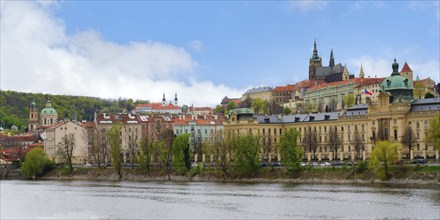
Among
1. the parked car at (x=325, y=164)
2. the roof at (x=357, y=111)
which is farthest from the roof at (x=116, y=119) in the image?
the parked car at (x=325, y=164)

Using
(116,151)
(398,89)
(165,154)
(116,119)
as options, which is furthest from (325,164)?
(116,119)

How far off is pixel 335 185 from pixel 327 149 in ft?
139

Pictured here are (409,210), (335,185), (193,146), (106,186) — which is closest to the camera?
(409,210)

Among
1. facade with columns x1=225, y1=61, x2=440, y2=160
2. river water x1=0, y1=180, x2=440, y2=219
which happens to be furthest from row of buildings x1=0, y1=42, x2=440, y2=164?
river water x1=0, y1=180, x2=440, y2=219

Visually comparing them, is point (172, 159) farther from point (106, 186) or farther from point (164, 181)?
point (106, 186)

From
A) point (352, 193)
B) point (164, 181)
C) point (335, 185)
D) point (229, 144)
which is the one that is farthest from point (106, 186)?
point (352, 193)

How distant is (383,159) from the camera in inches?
4053

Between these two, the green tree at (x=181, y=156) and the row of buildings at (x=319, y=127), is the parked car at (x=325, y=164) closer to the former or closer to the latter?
the row of buildings at (x=319, y=127)

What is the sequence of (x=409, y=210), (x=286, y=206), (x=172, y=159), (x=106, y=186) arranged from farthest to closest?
(x=172, y=159) < (x=106, y=186) < (x=286, y=206) < (x=409, y=210)

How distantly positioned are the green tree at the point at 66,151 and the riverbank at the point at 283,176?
284 cm

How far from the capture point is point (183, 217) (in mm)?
69812

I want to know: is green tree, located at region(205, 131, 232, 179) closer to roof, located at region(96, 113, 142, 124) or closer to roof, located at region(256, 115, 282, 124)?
roof, located at region(256, 115, 282, 124)

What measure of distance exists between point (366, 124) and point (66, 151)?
54.8m

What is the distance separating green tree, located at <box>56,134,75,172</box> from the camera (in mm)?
152438
